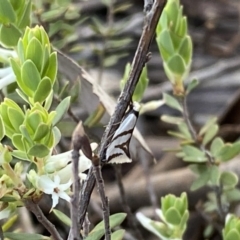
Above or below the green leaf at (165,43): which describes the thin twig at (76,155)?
above

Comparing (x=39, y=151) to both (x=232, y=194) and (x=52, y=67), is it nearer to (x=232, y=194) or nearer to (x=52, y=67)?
(x=52, y=67)

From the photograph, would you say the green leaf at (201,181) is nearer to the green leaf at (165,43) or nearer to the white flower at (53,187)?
the green leaf at (165,43)

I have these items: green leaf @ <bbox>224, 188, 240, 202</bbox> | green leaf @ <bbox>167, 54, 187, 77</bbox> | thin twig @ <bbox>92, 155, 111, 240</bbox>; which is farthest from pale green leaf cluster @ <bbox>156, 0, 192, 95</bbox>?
thin twig @ <bbox>92, 155, 111, 240</bbox>

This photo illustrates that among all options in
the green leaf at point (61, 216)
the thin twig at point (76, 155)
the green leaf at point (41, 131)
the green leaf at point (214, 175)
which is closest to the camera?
the thin twig at point (76, 155)

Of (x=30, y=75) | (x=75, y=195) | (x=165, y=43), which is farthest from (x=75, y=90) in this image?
(x=75, y=195)

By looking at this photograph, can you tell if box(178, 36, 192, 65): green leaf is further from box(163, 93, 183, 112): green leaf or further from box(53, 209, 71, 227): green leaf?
box(53, 209, 71, 227): green leaf

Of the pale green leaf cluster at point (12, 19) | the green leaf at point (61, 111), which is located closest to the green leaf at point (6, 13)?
the pale green leaf cluster at point (12, 19)
